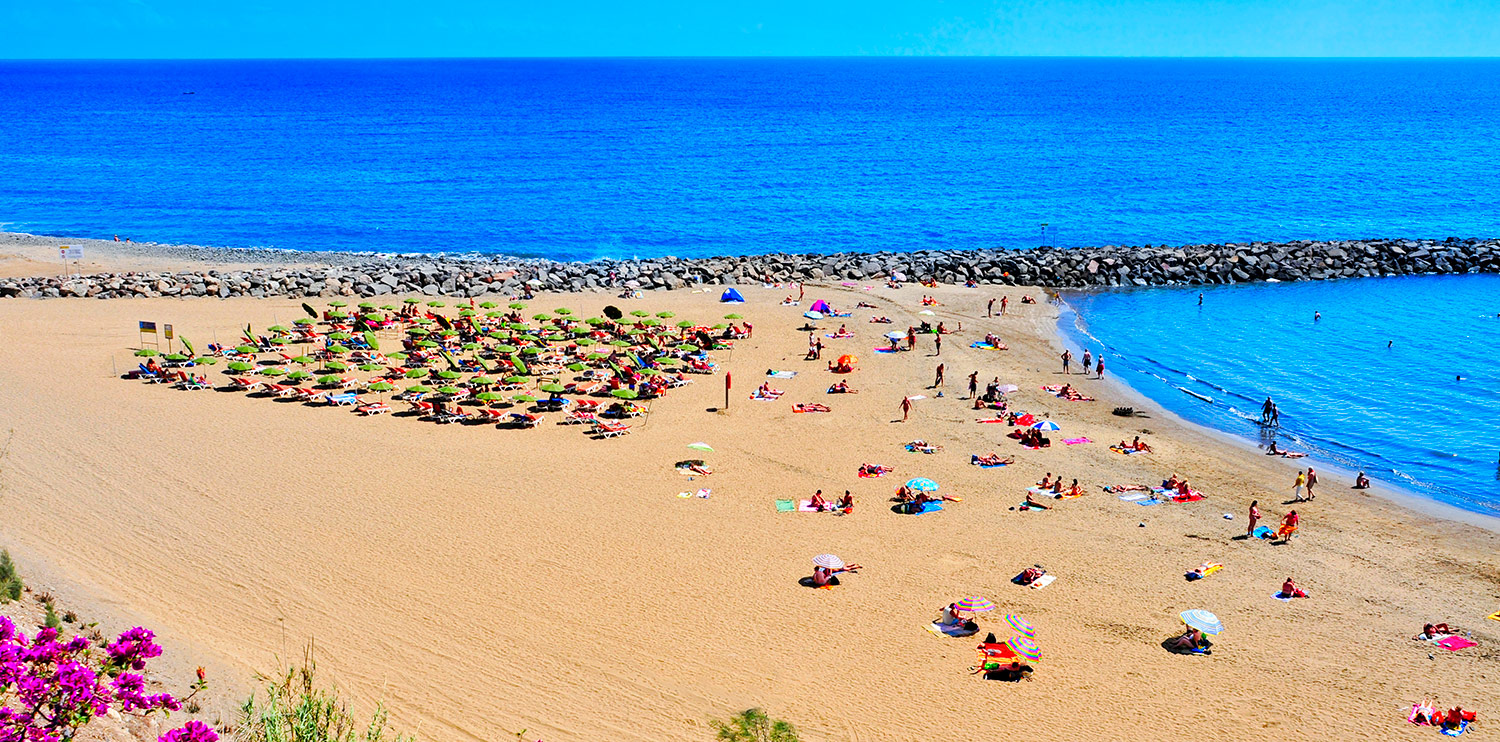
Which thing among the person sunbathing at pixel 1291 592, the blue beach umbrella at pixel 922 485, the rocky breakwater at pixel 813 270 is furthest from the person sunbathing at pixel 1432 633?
the rocky breakwater at pixel 813 270

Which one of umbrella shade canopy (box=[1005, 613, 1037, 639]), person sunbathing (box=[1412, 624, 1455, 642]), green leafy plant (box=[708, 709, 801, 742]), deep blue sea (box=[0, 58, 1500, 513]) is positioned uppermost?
deep blue sea (box=[0, 58, 1500, 513])

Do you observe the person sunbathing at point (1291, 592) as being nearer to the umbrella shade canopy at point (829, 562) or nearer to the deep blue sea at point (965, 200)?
the umbrella shade canopy at point (829, 562)

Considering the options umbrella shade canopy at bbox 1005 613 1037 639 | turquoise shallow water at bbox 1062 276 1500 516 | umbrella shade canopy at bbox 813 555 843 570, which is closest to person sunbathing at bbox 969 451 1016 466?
umbrella shade canopy at bbox 813 555 843 570

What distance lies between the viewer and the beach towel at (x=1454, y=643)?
19.8 meters

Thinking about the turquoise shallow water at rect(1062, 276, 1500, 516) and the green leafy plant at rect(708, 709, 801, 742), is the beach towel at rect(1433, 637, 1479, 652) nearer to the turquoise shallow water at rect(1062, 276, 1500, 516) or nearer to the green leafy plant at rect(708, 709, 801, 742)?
the turquoise shallow water at rect(1062, 276, 1500, 516)

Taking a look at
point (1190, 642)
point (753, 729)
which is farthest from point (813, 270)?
point (753, 729)

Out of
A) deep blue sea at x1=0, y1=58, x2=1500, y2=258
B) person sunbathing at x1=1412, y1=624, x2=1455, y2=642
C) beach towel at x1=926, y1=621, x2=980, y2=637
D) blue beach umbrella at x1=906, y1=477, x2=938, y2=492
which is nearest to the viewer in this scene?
beach towel at x1=926, y1=621, x2=980, y2=637

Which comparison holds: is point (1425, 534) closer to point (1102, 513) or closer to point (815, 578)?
point (1102, 513)

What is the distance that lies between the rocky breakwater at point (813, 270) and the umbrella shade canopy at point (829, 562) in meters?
30.8

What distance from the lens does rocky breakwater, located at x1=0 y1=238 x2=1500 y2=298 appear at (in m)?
48.7

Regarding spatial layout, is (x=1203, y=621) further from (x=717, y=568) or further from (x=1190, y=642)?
(x=717, y=568)

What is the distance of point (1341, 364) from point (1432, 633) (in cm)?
2412

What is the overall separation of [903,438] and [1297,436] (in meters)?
12.6

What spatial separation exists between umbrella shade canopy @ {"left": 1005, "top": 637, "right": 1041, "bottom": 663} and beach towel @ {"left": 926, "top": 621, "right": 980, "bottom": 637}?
0.71 meters
